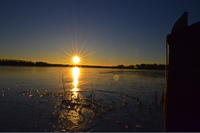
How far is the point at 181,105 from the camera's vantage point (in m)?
2.40

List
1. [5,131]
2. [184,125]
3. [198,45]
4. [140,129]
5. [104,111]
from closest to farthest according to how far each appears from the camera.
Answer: [198,45], [184,125], [5,131], [140,129], [104,111]

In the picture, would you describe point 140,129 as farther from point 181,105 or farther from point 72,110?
point 72,110

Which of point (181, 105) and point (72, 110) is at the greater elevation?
point (181, 105)

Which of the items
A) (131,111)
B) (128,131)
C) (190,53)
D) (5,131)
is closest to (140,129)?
(128,131)

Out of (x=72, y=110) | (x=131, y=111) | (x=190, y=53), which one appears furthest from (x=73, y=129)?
(x=190, y=53)

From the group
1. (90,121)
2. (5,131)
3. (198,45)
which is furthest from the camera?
(90,121)

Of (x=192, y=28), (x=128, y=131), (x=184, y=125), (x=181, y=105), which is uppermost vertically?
(x=192, y=28)

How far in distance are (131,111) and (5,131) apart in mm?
5059

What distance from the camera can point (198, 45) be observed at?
212cm

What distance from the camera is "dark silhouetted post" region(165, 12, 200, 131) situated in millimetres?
2158

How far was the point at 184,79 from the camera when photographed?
7.67ft

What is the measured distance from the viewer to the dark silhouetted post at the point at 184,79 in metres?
2.16

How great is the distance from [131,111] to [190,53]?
13.9 feet

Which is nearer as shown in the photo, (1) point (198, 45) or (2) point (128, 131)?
(1) point (198, 45)
